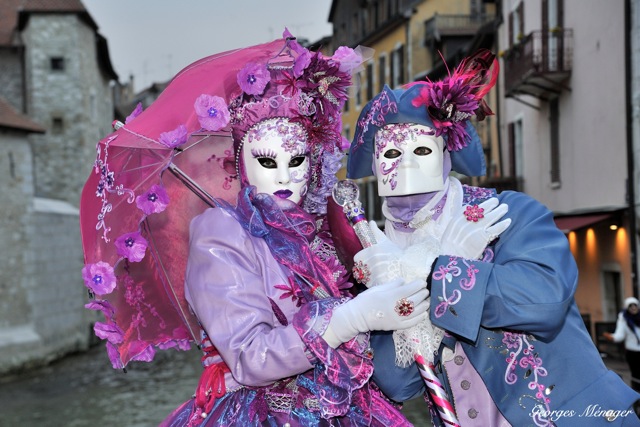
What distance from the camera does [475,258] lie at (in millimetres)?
3445

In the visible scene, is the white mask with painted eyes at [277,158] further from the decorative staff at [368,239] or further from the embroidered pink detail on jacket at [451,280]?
the embroidered pink detail on jacket at [451,280]

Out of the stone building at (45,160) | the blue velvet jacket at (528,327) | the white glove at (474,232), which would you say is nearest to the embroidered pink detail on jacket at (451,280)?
the blue velvet jacket at (528,327)

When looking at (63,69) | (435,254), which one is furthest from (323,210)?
(63,69)

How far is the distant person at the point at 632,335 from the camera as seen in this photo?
1084 centimetres

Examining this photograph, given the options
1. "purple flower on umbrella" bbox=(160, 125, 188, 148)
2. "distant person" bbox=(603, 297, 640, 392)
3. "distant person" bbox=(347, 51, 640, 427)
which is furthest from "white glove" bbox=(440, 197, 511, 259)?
"distant person" bbox=(603, 297, 640, 392)

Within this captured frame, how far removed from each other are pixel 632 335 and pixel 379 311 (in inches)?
336

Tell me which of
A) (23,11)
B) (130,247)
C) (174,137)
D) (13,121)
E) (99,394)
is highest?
(23,11)

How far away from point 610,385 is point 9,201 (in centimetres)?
2038

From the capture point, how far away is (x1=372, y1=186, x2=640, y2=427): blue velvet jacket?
326 cm

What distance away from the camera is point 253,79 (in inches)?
147

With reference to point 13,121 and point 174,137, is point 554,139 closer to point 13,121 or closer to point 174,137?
point 13,121

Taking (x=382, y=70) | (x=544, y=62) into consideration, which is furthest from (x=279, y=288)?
(x=382, y=70)

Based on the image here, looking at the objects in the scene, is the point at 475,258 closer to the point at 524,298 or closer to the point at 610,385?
the point at 524,298

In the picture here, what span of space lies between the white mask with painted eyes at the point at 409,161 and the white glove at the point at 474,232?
0.64 feet
